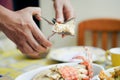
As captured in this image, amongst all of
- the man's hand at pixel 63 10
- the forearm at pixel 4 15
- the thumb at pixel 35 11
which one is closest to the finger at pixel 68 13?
the man's hand at pixel 63 10

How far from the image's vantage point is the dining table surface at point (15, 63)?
776mm

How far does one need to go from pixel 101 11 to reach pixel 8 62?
0.78 metres

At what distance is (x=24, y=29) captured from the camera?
61 cm

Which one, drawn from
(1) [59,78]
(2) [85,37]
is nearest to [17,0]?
(2) [85,37]

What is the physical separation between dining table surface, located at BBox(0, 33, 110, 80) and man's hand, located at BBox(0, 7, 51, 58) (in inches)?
6.4

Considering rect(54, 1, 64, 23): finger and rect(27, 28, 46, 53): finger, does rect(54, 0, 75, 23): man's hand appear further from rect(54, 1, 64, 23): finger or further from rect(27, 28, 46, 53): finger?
rect(27, 28, 46, 53): finger

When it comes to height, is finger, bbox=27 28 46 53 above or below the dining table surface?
above

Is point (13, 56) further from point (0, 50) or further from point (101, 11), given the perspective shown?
point (101, 11)

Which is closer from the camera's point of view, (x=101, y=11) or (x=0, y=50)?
(x=0, y=50)

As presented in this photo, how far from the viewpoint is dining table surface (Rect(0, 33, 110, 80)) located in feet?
2.55

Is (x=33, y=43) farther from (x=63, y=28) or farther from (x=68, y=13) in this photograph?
(x=68, y=13)

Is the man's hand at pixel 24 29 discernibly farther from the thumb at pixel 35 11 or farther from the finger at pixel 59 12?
the finger at pixel 59 12

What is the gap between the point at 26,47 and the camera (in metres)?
0.64

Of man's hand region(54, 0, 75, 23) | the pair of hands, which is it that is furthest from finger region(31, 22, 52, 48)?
man's hand region(54, 0, 75, 23)
